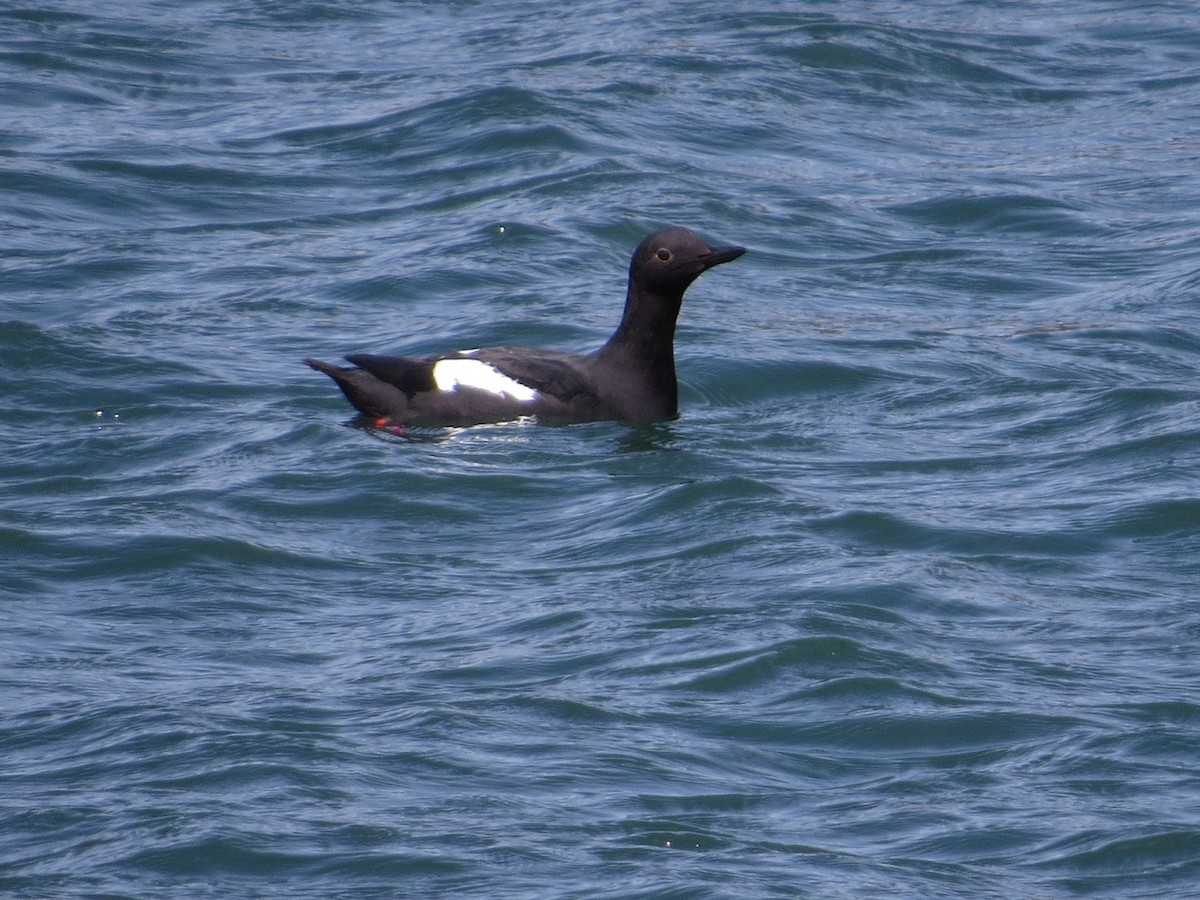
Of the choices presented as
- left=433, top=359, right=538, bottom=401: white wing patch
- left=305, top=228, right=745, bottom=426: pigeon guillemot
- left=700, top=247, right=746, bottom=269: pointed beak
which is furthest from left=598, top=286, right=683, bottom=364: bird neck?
left=433, top=359, right=538, bottom=401: white wing patch

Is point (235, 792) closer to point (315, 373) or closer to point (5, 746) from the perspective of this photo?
A: point (5, 746)

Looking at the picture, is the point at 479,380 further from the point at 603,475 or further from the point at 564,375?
the point at 603,475

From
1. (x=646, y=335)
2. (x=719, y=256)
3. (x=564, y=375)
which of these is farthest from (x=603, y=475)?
(x=719, y=256)

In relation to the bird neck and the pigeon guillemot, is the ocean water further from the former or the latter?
the bird neck

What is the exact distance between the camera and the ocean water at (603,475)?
5.67 metres

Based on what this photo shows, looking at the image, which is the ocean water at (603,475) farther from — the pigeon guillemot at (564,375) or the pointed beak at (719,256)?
the pointed beak at (719,256)

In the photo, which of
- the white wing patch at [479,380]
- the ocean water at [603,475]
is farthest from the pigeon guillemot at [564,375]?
the ocean water at [603,475]

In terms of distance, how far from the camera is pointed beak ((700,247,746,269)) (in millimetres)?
9406

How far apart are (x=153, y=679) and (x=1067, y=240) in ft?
25.9

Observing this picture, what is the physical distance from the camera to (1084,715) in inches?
248

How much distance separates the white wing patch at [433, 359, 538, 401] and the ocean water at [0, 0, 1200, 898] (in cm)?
24

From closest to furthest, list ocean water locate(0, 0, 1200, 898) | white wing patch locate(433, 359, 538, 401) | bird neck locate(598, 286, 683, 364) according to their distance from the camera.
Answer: ocean water locate(0, 0, 1200, 898), white wing patch locate(433, 359, 538, 401), bird neck locate(598, 286, 683, 364)

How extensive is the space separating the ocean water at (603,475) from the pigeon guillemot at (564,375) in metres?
0.16

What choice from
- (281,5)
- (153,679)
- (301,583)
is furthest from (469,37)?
(153,679)
